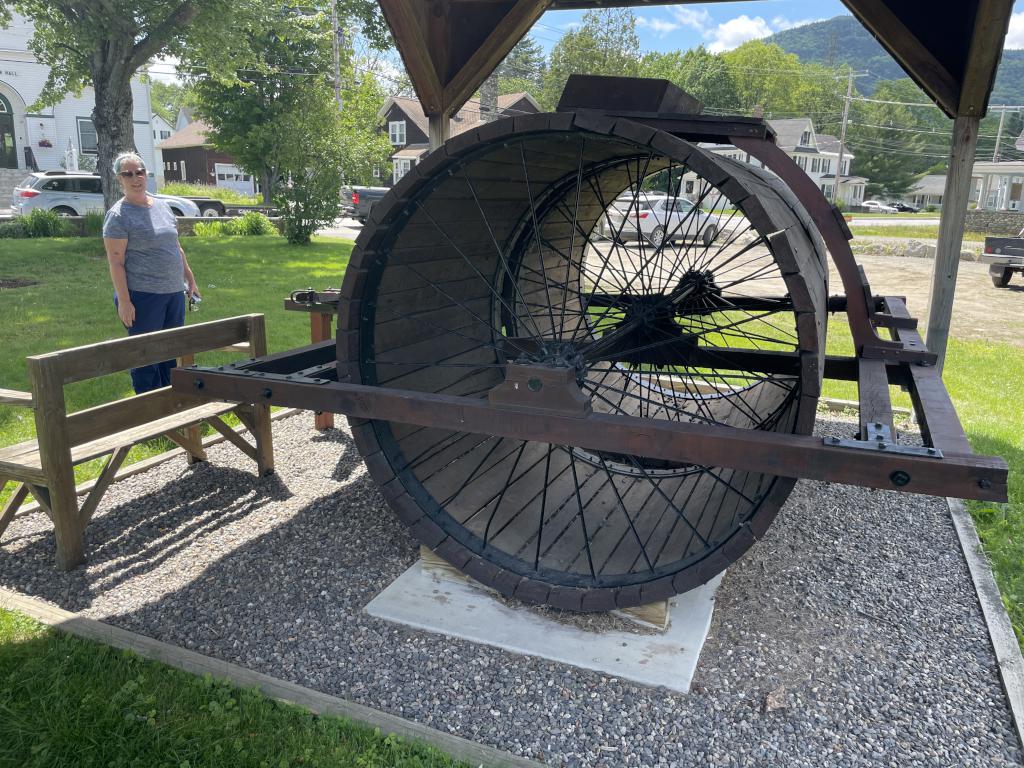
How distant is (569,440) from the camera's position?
2.94m

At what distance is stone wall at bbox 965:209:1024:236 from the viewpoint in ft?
113

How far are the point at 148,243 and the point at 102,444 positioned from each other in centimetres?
147

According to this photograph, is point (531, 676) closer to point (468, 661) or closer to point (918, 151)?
point (468, 661)

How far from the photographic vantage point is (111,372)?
3834 millimetres

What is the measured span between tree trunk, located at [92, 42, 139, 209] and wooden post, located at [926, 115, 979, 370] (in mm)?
13527

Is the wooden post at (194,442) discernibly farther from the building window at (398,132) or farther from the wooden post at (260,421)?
the building window at (398,132)

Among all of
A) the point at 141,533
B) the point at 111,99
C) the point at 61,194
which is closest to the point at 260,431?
the point at 141,533

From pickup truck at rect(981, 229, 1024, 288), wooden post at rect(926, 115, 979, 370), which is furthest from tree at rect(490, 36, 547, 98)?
wooden post at rect(926, 115, 979, 370)

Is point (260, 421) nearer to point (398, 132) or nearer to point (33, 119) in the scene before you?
point (33, 119)

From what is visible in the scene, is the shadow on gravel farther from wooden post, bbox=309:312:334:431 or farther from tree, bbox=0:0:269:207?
tree, bbox=0:0:269:207

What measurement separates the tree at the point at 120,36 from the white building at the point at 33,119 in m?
21.5

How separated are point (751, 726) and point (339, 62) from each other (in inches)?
1268

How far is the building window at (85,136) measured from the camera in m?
36.4

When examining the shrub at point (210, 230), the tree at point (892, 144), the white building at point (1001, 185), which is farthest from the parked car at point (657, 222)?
the tree at point (892, 144)
